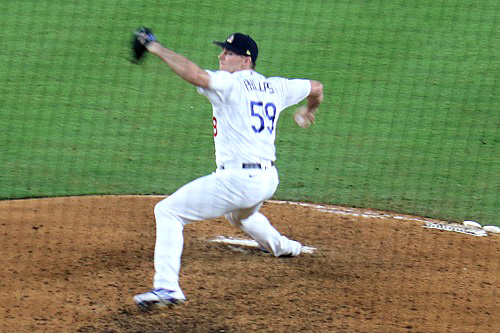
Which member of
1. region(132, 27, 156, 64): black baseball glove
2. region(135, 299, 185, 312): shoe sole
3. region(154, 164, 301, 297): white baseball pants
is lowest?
region(135, 299, 185, 312): shoe sole

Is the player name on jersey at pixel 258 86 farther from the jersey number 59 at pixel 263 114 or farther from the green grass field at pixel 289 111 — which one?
the green grass field at pixel 289 111

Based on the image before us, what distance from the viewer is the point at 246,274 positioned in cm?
552

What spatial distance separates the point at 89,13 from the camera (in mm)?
10805

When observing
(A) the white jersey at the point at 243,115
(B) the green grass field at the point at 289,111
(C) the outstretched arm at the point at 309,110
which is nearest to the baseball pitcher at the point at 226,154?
(A) the white jersey at the point at 243,115

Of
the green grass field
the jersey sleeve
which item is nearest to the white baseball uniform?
the jersey sleeve

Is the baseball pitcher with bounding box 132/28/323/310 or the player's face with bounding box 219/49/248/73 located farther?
the player's face with bounding box 219/49/248/73

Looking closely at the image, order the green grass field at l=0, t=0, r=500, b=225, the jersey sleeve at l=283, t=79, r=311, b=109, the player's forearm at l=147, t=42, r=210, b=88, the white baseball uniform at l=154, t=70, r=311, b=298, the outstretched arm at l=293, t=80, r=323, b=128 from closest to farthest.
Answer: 1. the player's forearm at l=147, t=42, r=210, b=88
2. the white baseball uniform at l=154, t=70, r=311, b=298
3. the jersey sleeve at l=283, t=79, r=311, b=109
4. the outstretched arm at l=293, t=80, r=323, b=128
5. the green grass field at l=0, t=0, r=500, b=225

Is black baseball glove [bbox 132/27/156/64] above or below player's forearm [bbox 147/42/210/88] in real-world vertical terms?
above

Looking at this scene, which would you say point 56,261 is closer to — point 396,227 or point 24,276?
point 24,276

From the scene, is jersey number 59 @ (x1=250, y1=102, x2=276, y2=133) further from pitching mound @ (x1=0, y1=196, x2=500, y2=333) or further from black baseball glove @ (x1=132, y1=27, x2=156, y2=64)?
pitching mound @ (x1=0, y1=196, x2=500, y2=333)

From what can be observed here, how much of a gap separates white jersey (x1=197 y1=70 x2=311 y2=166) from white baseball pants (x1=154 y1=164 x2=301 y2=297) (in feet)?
0.34

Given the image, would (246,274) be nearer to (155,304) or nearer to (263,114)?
(155,304)

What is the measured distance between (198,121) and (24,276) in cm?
371

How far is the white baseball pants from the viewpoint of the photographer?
4.90 m
